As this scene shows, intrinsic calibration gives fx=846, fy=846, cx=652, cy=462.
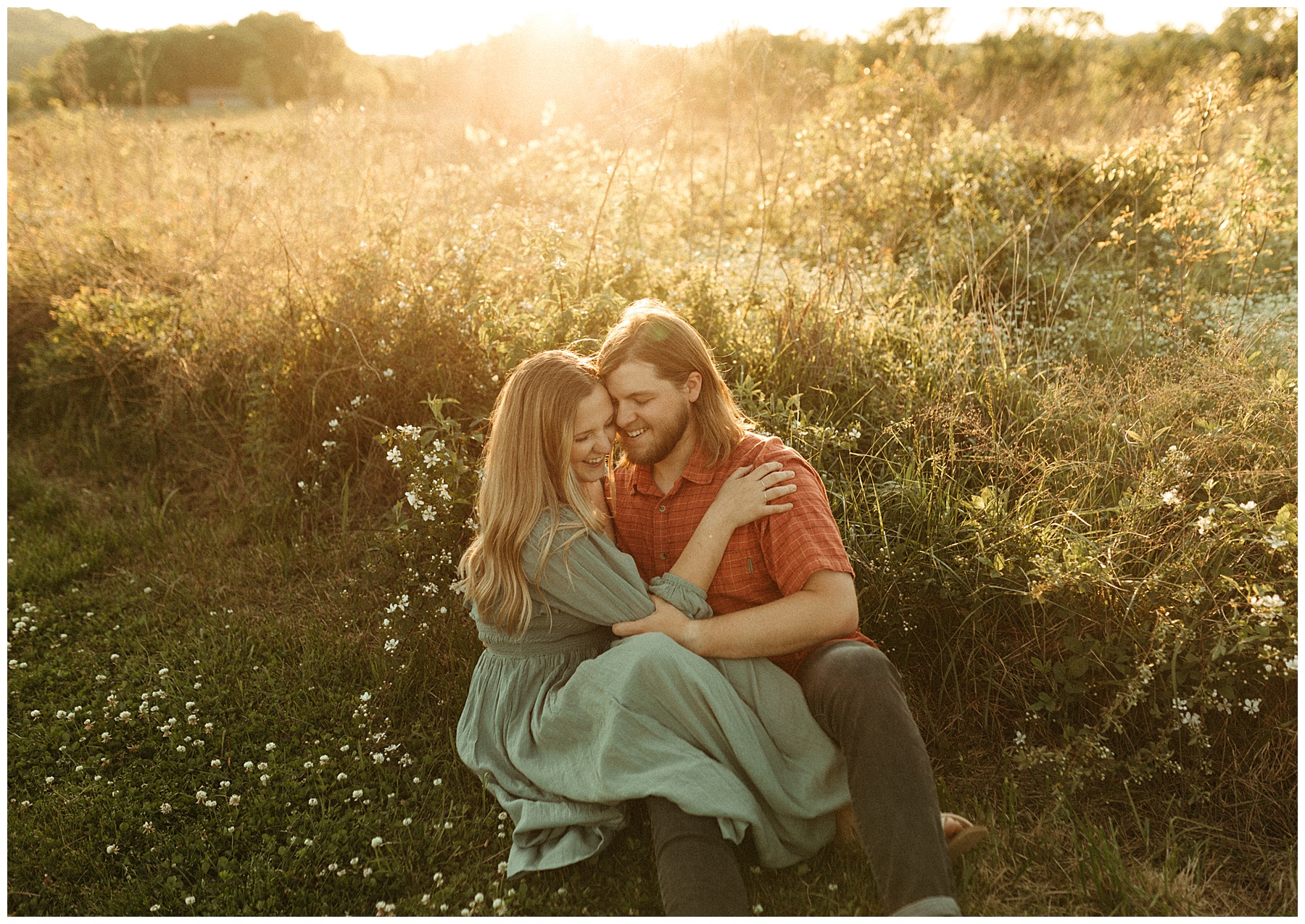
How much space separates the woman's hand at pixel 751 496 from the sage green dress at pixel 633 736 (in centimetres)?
25

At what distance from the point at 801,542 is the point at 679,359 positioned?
736mm

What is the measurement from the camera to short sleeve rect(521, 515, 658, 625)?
2.58 metres

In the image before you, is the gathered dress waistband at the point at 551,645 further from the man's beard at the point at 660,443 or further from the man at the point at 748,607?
the man's beard at the point at 660,443

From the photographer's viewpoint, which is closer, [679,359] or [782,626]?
[782,626]

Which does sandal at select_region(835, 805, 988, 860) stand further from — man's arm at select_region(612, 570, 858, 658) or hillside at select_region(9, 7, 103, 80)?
hillside at select_region(9, 7, 103, 80)

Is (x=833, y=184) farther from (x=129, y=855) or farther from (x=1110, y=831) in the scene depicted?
(x=129, y=855)

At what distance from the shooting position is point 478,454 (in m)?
4.07

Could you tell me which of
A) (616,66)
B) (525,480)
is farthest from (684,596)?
(616,66)

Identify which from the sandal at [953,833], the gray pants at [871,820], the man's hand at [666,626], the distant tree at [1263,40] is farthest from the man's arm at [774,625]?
the distant tree at [1263,40]

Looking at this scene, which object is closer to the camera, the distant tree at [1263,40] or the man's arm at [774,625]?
the man's arm at [774,625]

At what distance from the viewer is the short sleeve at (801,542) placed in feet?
8.39

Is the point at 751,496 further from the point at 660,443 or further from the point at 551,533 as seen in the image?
the point at 551,533

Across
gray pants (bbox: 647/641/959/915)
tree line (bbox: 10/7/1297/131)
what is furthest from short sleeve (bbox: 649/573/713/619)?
tree line (bbox: 10/7/1297/131)

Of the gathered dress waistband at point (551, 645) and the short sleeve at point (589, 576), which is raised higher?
the short sleeve at point (589, 576)
